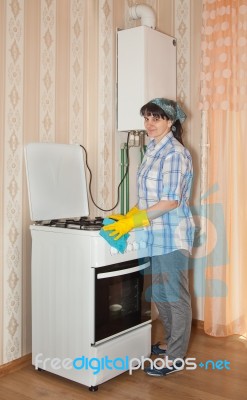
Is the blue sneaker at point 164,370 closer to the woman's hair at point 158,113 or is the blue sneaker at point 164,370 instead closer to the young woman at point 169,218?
the young woman at point 169,218

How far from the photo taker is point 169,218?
215 centimetres

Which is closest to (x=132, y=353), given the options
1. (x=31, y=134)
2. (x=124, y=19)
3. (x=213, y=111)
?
(x=31, y=134)

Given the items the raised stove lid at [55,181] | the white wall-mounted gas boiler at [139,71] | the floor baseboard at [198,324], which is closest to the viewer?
the raised stove lid at [55,181]

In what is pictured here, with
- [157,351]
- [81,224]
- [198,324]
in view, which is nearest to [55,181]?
[81,224]

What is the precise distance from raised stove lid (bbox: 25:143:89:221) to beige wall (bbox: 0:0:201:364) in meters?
0.07

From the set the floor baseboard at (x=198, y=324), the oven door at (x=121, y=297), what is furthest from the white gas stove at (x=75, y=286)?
the floor baseboard at (x=198, y=324)

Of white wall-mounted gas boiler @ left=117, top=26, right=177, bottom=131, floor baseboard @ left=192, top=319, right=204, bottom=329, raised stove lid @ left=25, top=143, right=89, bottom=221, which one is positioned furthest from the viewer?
floor baseboard @ left=192, top=319, right=204, bottom=329

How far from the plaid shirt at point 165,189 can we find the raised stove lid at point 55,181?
439 millimetres

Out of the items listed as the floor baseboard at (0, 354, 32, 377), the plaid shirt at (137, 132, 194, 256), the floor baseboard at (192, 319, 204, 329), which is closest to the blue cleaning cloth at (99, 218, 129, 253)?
the plaid shirt at (137, 132, 194, 256)

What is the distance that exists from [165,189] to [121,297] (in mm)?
573

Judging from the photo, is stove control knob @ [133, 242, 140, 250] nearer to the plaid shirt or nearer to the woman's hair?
the plaid shirt

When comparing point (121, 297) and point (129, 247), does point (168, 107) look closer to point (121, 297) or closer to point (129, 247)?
point (129, 247)

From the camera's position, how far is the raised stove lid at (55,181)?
2264 millimetres

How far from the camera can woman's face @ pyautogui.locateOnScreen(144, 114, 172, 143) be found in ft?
7.22
